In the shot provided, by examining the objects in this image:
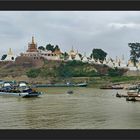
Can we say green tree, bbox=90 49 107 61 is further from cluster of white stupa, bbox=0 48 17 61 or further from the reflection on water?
the reflection on water

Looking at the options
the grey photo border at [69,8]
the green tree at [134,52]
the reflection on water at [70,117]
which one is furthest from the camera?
the green tree at [134,52]

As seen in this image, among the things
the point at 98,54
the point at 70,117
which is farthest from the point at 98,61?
the point at 70,117

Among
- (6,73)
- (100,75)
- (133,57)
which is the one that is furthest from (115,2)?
(6,73)

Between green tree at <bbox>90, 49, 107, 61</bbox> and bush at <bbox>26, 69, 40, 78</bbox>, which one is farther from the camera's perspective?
bush at <bbox>26, 69, 40, 78</bbox>

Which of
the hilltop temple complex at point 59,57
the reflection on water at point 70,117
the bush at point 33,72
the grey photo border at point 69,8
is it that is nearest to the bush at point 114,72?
the hilltop temple complex at point 59,57

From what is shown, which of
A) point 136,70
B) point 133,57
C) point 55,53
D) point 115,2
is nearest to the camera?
point 115,2

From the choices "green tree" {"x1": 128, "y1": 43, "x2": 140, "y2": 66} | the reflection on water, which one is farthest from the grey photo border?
"green tree" {"x1": 128, "y1": 43, "x2": 140, "y2": 66}

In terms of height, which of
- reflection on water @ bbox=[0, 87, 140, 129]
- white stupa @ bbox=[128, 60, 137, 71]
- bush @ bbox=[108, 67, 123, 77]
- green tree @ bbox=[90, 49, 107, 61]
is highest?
green tree @ bbox=[90, 49, 107, 61]

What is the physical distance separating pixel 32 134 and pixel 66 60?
21.4 metres

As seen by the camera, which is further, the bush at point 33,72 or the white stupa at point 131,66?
the bush at point 33,72

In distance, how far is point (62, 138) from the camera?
45.1 inches

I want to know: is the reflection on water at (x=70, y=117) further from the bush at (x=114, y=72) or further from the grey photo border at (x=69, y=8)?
the bush at (x=114, y=72)

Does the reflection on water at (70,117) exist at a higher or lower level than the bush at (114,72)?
lower

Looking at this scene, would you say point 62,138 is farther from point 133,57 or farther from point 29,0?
point 133,57
